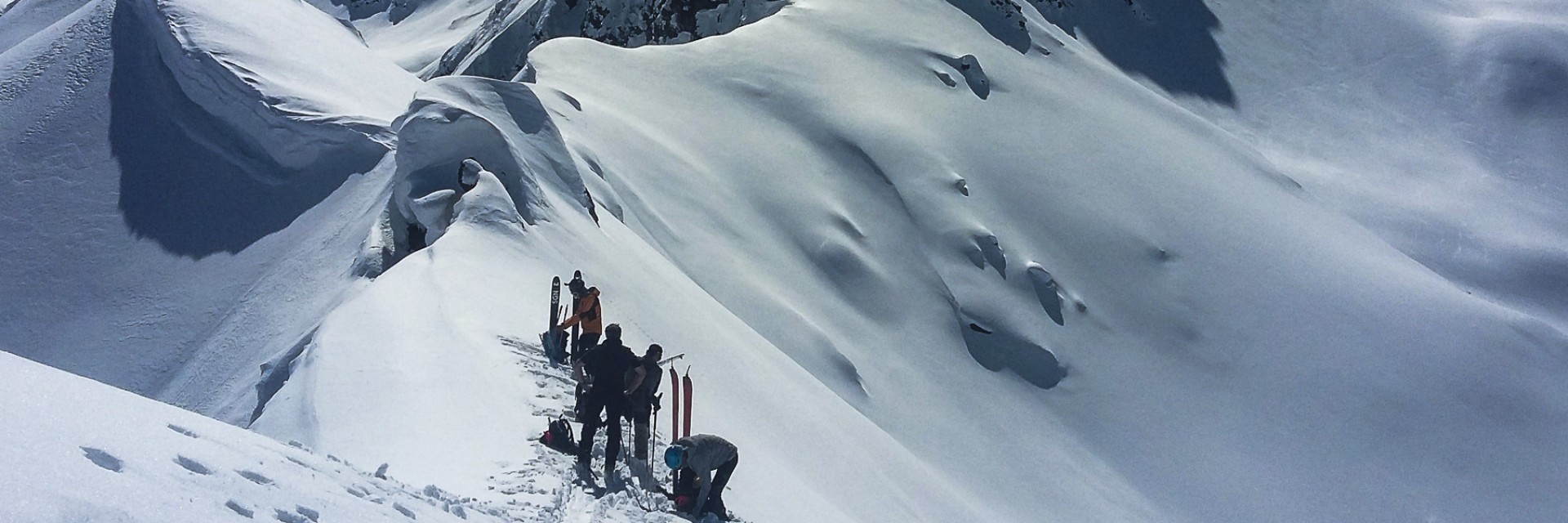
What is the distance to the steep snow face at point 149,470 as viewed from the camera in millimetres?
5539

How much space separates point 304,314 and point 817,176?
17.7m

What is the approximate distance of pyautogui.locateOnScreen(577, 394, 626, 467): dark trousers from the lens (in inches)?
409

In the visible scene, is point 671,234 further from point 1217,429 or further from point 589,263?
point 1217,429

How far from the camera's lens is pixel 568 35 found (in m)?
41.7

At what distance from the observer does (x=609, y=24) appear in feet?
136

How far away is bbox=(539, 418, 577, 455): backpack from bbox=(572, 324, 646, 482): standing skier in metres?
0.41

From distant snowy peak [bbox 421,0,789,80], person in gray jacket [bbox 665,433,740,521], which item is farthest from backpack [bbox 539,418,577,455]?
distant snowy peak [bbox 421,0,789,80]

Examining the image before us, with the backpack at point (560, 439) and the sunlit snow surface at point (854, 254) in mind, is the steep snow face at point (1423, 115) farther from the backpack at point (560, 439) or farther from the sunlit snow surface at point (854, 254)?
the backpack at point (560, 439)

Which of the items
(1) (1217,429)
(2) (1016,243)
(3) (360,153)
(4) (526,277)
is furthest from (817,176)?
(4) (526,277)

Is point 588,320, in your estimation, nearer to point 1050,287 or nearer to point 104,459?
point 104,459

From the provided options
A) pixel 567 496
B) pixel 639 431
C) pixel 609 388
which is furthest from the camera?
pixel 639 431

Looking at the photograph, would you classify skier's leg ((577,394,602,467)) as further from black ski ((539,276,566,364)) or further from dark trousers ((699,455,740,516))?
black ski ((539,276,566,364))

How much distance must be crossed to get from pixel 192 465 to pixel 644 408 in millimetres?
4431

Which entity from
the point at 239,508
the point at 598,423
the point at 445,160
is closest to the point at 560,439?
the point at 598,423
